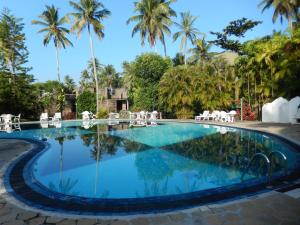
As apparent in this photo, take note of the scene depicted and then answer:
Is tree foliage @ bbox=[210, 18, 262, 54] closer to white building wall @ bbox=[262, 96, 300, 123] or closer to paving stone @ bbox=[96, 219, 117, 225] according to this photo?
white building wall @ bbox=[262, 96, 300, 123]

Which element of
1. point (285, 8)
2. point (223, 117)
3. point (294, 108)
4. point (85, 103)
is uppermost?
point (285, 8)

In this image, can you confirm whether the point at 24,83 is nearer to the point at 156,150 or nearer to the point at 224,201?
the point at 156,150

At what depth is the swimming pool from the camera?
15.3 ft

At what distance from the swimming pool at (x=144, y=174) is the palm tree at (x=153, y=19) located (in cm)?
2259

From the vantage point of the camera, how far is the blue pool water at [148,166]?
230 inches

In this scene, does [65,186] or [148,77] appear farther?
[148,77]

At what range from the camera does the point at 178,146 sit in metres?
10.8

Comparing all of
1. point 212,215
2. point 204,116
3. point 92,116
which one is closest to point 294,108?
point 204,116

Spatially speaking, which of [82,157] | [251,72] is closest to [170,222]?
[82,157]

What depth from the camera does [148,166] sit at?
7.96 m

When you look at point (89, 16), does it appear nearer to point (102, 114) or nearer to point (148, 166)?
point (102, 114)

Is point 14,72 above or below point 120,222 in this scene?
above

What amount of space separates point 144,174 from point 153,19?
26.7m

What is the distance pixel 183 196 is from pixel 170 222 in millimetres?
1294
